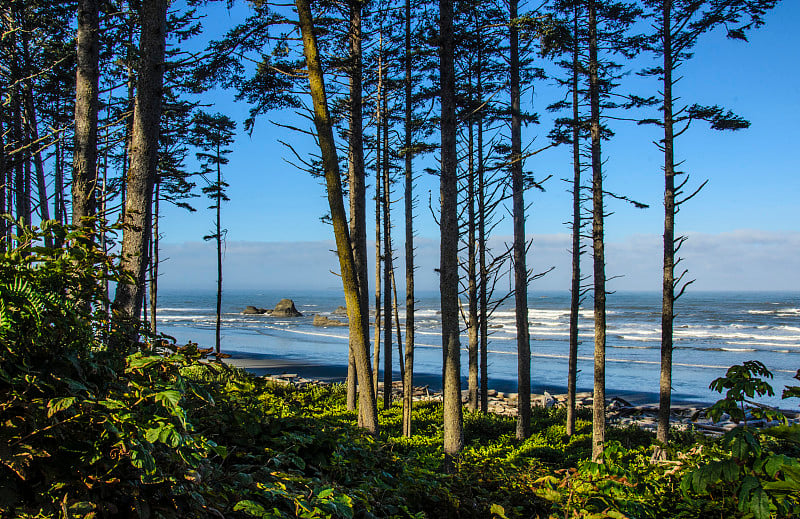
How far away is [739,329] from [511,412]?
39766 mm

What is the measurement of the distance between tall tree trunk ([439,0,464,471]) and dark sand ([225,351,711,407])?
47.2ft

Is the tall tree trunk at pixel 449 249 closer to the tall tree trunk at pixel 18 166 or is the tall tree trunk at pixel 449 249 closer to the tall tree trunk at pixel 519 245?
the tall tree trunk at pixel 519 245

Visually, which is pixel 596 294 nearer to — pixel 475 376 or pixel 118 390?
pixel 475 376

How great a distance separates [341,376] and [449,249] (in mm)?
18204

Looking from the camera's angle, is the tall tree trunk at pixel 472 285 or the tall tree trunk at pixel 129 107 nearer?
the tall tree trunk at pixel 129 107

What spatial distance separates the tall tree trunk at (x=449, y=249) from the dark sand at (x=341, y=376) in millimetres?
14377

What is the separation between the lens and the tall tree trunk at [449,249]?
659 cm

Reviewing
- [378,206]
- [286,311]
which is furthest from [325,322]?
[378,206]

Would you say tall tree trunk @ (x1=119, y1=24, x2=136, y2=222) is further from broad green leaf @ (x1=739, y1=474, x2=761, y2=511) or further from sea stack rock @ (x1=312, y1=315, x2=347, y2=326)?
sea stack rock @ (x1=312, y1=315, x2=347, y2=326)

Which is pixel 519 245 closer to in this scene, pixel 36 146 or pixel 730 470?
pixel 730 470

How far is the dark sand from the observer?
19.3 meters

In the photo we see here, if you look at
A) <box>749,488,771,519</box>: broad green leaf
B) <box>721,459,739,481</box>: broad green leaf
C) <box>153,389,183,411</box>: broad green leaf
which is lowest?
<box>749,488,771,519</box>: broad green leaf

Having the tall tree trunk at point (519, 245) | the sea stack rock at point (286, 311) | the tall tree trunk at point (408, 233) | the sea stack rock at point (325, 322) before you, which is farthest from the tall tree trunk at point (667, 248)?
the sea stack rock at point (286, 311)

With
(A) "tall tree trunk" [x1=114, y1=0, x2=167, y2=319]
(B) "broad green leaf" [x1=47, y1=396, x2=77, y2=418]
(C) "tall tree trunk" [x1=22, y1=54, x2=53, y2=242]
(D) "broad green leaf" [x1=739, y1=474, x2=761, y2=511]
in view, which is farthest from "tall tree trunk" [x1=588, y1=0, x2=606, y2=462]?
(C) "tall tree trunk" [x1=22, y1=54, x2=53, y2=242]
